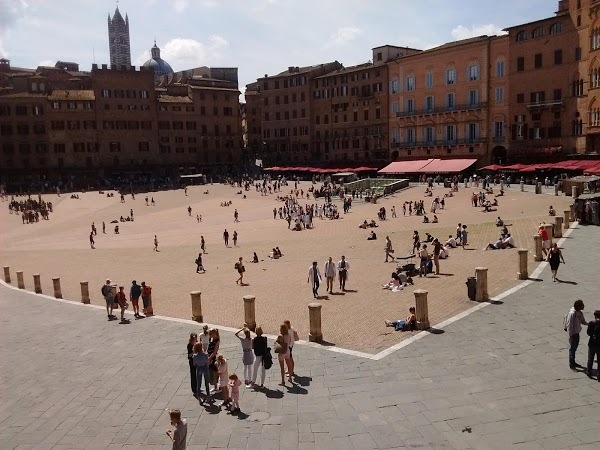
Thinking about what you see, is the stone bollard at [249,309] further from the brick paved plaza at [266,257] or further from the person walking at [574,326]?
the person walking at [574,326]

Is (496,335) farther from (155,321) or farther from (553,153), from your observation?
(553,153)

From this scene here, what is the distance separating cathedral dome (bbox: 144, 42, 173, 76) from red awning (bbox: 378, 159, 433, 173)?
81729mm

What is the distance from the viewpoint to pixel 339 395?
9.91 meters

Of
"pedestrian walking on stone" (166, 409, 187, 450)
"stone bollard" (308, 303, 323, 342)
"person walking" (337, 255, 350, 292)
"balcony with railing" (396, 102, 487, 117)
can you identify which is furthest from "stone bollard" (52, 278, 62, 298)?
"balcony with railing" (396, 102, 487, 117)

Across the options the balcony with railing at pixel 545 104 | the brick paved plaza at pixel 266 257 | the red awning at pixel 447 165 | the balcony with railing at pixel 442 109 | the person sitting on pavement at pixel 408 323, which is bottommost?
the brick paved plaza at pixel 266 257

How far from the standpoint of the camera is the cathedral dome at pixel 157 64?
130500 mm

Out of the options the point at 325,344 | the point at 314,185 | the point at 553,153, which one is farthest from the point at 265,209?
the point at 325,344

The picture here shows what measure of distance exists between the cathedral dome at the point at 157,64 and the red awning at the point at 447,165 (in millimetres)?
86465

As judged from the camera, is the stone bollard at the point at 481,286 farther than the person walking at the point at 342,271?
No

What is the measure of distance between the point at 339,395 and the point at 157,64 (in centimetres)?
13304

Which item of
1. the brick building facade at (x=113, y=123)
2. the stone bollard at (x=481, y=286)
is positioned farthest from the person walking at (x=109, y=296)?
the brick building facade at (x=113, y=123)

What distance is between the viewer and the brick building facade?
Result: 257 ft

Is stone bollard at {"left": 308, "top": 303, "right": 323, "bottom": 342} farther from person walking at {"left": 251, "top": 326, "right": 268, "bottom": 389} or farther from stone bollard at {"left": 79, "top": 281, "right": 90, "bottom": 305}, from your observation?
stone bollard at {"left": 79, "top": 281, "right": 90, "bottom": 305}

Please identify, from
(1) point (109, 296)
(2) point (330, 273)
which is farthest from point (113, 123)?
(2) point (330, 273)
